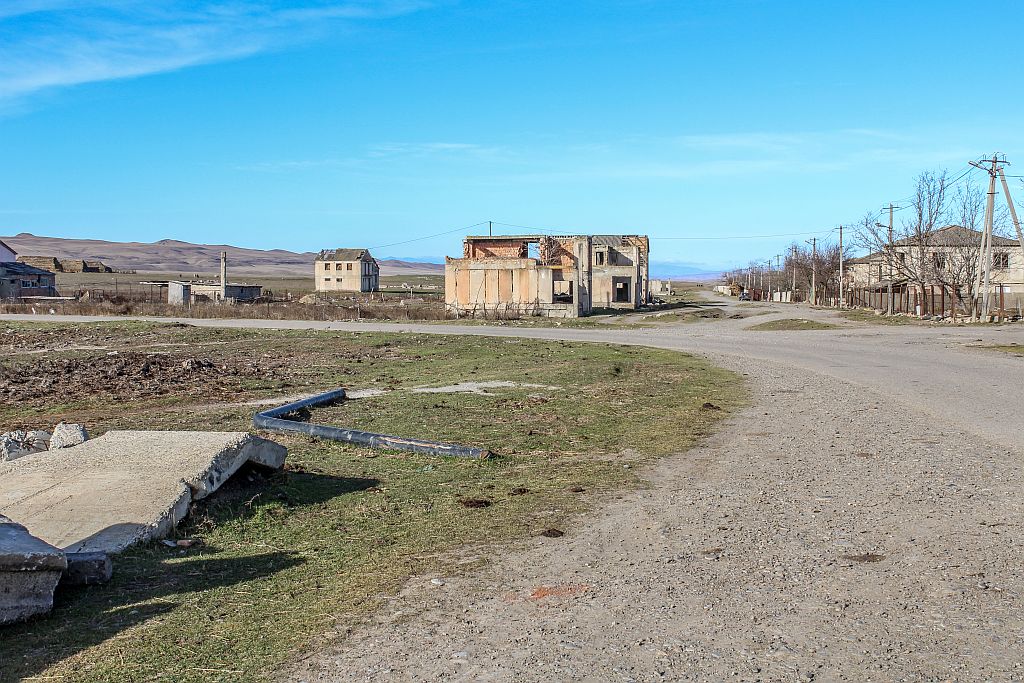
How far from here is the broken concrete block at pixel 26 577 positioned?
203 inches

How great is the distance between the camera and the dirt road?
449 centimetres

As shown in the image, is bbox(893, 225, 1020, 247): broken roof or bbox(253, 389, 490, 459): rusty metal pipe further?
bbox(893, 225, 1020, 247): broken roof

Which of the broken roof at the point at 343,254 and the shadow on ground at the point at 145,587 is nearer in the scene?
the shadow on ground at the point at 145,587

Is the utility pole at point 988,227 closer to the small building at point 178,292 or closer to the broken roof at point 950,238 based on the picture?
the broken roof at point 950,238

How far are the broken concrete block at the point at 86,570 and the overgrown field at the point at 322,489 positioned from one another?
0.10m

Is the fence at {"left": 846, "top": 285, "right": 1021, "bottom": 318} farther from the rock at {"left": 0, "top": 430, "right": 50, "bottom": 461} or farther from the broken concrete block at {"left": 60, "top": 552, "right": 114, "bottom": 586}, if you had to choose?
the broken concrete block at {"left": 60, "top": 552, "right": 114, "bottom": 586}

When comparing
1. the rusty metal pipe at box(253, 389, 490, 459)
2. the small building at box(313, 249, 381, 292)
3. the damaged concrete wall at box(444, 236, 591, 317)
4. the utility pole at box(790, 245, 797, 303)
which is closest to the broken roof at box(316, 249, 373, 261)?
the small building at box(313, 249, 381, 292)

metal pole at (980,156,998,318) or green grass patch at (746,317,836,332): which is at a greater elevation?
metal pole at (980,156,998,318)

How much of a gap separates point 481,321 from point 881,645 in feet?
137

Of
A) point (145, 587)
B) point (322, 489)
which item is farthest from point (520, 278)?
point (145, 587)

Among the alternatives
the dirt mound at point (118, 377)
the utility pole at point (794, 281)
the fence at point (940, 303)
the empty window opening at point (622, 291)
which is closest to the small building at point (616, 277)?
the empty window opening at point (622, 291)

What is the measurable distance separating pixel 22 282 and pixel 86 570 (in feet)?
255

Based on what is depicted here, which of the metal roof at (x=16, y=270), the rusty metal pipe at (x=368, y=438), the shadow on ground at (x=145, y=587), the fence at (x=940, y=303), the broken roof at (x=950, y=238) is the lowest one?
the shadow on ground at (x=145, y=587)

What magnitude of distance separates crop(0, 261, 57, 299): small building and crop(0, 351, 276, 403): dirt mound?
53906 millimetres
